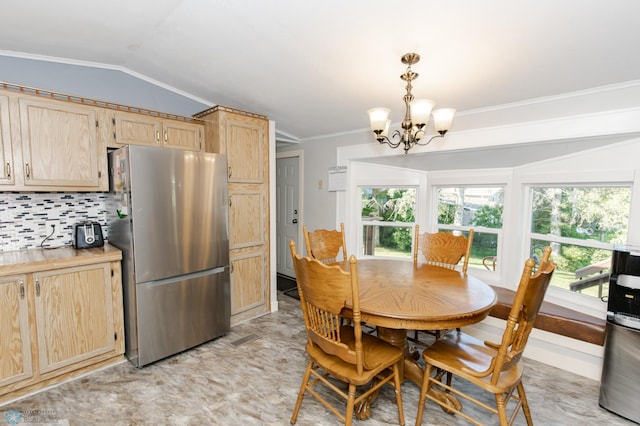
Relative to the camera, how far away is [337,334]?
61.0 inches

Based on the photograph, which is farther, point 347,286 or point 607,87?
point 607,87

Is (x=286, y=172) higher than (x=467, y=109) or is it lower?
lower

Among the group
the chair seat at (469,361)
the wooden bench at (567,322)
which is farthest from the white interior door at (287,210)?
the chair seat at (469,361)

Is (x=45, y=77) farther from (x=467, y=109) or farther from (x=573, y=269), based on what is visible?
(x=573, y=269)

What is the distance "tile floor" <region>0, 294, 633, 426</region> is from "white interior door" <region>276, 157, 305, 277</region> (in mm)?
2168

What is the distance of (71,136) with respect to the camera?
231 centimetres

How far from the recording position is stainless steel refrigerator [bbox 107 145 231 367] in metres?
2.27

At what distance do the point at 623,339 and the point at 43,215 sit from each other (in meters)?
4.28

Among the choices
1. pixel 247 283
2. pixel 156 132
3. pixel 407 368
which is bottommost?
pixel 407 368

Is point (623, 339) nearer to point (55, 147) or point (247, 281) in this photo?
point (247, 281)

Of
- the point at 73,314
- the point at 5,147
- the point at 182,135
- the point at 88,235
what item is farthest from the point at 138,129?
the point at 73,314

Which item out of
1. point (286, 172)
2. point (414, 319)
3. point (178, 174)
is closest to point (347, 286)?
point (414, 319)

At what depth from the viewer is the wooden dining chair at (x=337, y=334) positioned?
144 cm

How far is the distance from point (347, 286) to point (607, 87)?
7.36 ft
